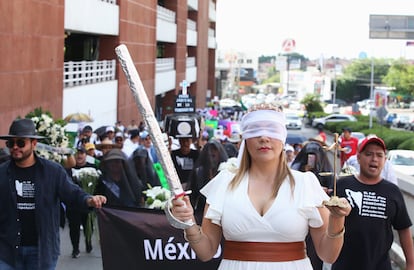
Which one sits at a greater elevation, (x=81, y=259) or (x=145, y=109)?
(x=145, y=109)

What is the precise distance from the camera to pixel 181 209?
4.12m

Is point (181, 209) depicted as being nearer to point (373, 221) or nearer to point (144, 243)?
point (373, 221)

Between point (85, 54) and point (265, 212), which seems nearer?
point (265, 212)

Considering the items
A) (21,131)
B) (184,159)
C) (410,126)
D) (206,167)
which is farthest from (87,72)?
(410,126)

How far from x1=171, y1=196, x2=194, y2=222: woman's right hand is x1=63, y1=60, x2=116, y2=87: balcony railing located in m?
21.1

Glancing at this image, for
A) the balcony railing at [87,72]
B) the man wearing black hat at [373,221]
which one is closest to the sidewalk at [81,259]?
the man wearing black hat at [373,221]

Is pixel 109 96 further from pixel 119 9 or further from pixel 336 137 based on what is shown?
pixel 336 137

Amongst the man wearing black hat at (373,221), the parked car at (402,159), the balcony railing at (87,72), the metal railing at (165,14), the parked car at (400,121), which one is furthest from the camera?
the parked car at (400,121)

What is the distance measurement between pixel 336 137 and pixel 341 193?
1642 millimetres

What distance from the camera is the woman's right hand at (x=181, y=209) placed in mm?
4113

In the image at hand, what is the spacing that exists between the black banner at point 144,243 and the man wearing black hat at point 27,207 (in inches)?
31.7

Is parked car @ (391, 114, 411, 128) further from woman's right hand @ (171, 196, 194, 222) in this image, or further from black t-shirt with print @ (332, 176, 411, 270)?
woman's right hand @ (171, 196, 194, 222)

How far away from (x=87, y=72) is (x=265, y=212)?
24.6 meters

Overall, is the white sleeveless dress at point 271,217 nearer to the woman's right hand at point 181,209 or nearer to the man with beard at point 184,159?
the woman's right hand at point 181,209
